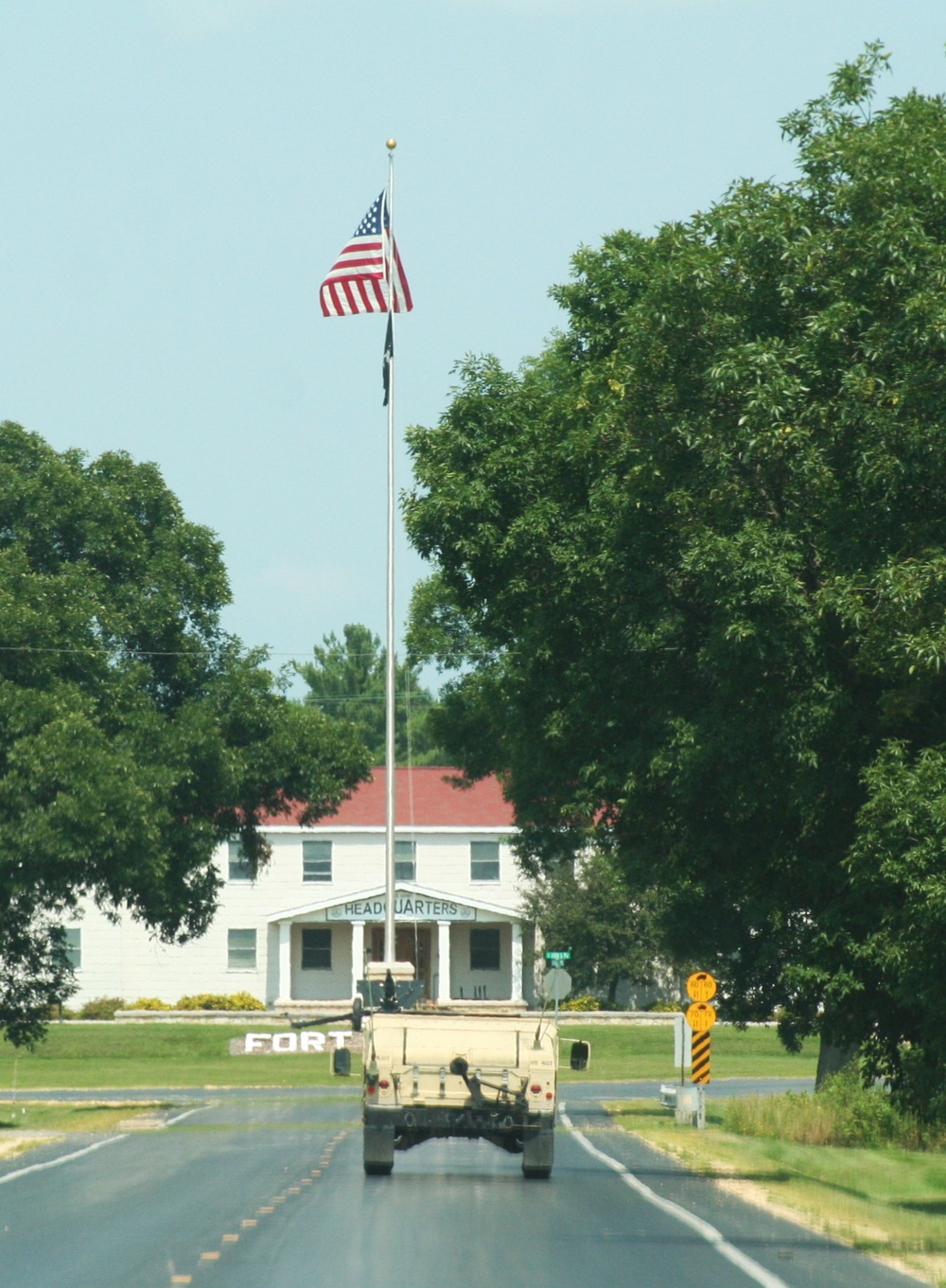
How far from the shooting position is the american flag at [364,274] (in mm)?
34688

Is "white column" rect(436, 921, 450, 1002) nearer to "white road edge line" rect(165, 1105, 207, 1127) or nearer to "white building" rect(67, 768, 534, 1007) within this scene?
"white building" rect(67, 768, 534, 1007)

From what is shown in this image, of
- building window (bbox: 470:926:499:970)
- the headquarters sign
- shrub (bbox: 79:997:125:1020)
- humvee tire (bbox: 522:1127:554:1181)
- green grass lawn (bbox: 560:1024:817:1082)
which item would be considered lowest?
green grass lawn (bbox: 560:1024:817:1082)

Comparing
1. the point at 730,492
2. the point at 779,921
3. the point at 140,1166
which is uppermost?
the point at 730,492

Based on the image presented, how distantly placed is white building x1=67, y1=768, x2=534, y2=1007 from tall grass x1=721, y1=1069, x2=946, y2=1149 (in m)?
37.7

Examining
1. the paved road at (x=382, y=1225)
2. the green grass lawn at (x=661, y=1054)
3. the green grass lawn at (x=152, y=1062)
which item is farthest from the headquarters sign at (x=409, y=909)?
the paved road at (x=382, y=1225)

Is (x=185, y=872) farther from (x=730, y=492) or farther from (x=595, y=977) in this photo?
(x=595, y=977)

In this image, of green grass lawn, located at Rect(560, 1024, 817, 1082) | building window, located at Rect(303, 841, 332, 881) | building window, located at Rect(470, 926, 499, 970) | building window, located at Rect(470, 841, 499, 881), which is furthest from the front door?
green grass lawn, located at Rect(560, 1024, 817, 1082)

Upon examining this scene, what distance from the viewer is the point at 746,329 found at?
67.2 ft

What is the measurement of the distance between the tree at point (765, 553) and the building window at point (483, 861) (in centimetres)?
4638

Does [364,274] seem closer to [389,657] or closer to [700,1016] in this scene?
[389,657]

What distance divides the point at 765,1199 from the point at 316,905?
50.2m

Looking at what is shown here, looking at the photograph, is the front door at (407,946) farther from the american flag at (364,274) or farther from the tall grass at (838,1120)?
the tall grass at (838,1120)

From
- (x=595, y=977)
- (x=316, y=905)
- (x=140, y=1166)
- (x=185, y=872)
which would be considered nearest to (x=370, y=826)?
(x=316, y=905)

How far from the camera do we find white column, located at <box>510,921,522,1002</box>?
6994 centimetres
